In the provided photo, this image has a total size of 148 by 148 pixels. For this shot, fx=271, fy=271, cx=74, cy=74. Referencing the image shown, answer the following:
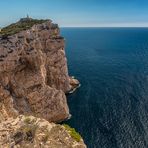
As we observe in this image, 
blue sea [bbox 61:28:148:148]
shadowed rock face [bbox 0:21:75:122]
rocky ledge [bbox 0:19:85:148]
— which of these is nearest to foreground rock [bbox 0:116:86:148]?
rocky ledge [bbox 0:19:85:148]

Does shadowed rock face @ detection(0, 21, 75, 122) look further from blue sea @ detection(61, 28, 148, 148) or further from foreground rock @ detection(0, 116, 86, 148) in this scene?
foreground rock @ detection(0, 116, 86, 148)

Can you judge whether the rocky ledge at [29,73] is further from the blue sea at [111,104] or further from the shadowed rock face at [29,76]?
the blue sea at [111,104]

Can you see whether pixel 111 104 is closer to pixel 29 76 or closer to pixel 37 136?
pixel 29 76

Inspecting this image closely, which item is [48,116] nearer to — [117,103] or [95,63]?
[117,103]

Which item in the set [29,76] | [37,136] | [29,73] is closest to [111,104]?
[29,76]

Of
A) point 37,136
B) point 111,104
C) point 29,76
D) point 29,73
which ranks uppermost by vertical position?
point 37,136

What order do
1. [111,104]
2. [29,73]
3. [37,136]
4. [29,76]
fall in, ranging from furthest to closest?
[111,104] < [29,73] < [29,76] < [37,136]
